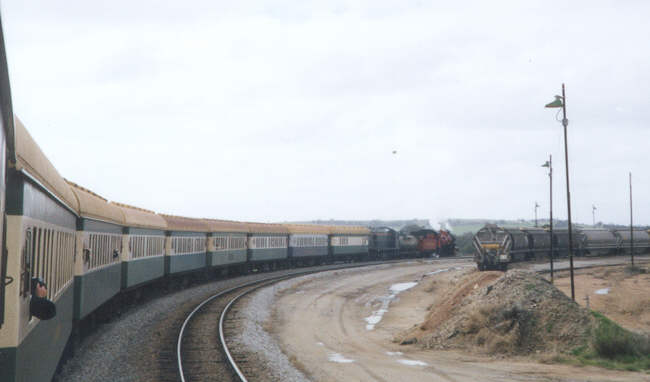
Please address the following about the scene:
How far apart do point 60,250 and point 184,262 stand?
23881mm

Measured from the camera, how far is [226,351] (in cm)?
1672

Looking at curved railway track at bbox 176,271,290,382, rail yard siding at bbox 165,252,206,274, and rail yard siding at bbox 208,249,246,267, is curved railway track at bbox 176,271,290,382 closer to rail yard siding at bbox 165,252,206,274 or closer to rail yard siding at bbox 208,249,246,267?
rail yard siding at bbox 165,252,206,274

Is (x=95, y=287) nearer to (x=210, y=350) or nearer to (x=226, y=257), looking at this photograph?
(x=210, y=350)

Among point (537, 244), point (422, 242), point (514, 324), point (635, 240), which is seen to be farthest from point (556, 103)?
point (635, 240)

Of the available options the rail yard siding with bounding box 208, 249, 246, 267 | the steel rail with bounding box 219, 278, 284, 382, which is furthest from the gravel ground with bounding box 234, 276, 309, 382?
the rail yard siding with bounding box 208, 249, 246, 267

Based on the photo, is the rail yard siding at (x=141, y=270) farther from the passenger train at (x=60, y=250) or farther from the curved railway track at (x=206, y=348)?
the curved railway track at (x=206, y=348)

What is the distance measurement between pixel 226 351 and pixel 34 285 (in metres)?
10.6

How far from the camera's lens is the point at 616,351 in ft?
55.2

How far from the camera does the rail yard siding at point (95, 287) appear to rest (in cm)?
1353

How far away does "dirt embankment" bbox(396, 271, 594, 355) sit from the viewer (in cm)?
1822

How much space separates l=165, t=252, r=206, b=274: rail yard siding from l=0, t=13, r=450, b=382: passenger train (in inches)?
2.1

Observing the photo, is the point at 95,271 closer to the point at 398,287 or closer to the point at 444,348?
the point at 444,348

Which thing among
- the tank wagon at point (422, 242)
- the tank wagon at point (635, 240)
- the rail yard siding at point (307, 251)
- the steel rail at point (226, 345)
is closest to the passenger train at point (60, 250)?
the steel rail at point (226, 345)

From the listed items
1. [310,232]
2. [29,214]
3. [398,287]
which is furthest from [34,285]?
[310,232]
